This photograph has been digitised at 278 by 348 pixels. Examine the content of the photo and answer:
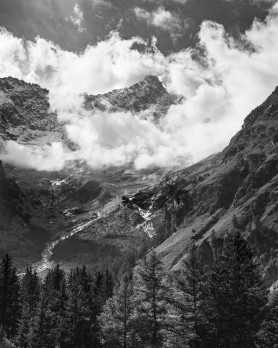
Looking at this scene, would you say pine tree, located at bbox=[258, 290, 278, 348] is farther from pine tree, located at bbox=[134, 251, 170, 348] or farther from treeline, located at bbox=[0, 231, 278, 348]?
pine tree, located at bbox=[134, 251, 170, 348]

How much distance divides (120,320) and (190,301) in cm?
1078

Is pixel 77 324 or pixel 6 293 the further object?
pixel 6 293

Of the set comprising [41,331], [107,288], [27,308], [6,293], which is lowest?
[41,331]

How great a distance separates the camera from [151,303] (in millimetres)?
49656

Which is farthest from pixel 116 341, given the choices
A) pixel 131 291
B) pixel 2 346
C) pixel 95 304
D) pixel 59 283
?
pixel 59 283

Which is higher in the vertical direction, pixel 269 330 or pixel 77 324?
pixel 77 324

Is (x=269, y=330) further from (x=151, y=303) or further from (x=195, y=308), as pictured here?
(x=151, y=303)

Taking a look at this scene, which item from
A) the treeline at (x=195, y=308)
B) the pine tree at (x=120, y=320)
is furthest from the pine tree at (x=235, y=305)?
the pine tree at (x=120, y=320)

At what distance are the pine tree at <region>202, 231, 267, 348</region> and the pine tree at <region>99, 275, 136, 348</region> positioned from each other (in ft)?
34.2

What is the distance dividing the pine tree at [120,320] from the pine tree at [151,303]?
78.3 inches

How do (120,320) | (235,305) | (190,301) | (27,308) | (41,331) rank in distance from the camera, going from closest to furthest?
(235,305) → (190,301) → (120,320) → (41,331) → (27,308)

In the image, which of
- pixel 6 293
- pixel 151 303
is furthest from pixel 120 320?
pixel 6 293

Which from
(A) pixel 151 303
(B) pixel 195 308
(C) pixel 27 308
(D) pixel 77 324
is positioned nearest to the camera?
(B) pixel 195 308

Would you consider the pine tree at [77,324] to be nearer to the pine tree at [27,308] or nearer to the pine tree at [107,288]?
the pine tree at [27,308]
